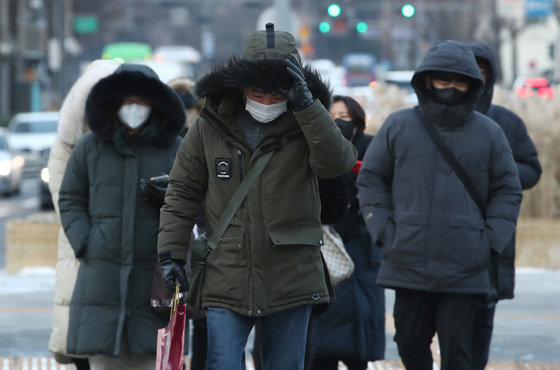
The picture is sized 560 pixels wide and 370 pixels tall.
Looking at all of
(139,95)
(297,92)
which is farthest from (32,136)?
(297,92)

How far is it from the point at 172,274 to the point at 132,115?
126 centimetres

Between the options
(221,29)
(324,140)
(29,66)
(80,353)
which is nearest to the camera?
(324,140)

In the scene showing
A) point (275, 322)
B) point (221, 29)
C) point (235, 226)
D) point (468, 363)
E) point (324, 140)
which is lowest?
point (221, 29)

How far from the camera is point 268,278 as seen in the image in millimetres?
4555

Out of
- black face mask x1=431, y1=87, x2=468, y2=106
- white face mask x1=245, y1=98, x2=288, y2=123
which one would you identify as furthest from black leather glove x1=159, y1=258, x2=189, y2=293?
black face mask x1=431, y1=87, x2=468, y2=106

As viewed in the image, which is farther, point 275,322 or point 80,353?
point 80,353

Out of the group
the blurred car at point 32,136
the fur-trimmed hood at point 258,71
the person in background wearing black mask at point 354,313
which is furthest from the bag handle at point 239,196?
the blurred car at point 32,136

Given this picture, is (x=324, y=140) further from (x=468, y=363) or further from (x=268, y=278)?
(x=468, y=363)

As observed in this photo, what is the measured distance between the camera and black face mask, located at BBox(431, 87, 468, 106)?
5.61 metres

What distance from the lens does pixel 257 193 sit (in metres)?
4.57

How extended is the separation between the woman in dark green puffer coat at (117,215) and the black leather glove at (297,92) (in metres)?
1.20

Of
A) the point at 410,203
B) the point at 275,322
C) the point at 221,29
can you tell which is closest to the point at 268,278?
the point at 275,322

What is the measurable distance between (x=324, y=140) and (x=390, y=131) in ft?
4.12

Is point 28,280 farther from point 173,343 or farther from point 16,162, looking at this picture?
point 16,162
